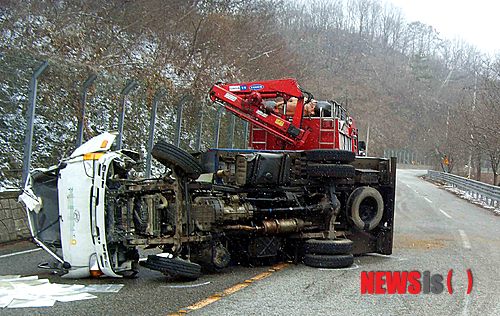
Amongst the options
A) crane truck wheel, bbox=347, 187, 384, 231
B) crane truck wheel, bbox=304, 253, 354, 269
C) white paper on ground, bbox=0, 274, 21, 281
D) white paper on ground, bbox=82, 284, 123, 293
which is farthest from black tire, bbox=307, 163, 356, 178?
white paper on ground, bbox=0, 274, 21, 281

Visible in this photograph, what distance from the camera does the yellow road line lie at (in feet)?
20.6

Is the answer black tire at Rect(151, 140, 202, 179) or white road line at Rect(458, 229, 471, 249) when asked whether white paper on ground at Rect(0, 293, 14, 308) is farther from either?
white road line at Rect(458, 229, 471, 249)

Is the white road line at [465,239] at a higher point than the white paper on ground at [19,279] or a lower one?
lower

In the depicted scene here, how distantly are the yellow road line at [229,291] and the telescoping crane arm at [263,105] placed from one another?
348cm

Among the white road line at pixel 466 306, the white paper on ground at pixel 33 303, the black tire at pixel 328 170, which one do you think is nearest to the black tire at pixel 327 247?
the black tire at pixel 328 170

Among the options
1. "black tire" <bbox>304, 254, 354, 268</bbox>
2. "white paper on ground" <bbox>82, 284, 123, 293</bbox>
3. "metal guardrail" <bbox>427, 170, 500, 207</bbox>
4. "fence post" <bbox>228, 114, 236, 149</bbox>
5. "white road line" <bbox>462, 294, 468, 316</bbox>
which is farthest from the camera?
"metal guardrail" <bbox>427, 170, 500, 207</bbox>

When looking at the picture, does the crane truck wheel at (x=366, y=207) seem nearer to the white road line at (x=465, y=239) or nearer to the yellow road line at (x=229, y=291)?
the yellow road line at (x=229, y=291)

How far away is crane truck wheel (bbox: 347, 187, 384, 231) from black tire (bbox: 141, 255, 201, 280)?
130 inches

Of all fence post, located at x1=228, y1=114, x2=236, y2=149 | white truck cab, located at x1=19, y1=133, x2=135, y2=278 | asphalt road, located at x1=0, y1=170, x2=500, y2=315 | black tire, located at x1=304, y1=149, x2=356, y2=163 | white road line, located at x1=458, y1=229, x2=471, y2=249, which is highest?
fence post, located at x1=228, y1=114, x2=236, y2=149

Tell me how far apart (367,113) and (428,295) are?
3810 inches

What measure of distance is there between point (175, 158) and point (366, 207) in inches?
153

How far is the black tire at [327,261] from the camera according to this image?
906cm

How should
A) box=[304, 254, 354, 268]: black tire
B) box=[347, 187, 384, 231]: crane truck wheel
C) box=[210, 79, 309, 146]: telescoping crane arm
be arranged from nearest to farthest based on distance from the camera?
1. box=[304, 254, 354, 268]: black tire
2. box=[347, 187, 384, 231]: crane truck wheel
3. box=[210, 79, 309, 146]: telescoping crane arm

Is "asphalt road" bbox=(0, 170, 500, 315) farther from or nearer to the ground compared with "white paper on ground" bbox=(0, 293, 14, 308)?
nearer to the ground
